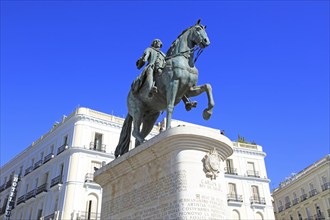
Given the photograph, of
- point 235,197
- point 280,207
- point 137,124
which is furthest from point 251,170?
point 137,124

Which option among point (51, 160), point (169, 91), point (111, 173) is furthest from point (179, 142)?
point (51, 160)

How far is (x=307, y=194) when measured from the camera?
160 ft

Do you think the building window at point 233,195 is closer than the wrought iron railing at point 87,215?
No

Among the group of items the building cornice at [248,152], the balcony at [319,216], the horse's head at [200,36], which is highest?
the building cornice at [248,152]

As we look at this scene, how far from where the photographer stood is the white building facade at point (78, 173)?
33562mm

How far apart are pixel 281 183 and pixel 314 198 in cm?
869

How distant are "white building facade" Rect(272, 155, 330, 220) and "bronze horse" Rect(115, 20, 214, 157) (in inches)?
1612

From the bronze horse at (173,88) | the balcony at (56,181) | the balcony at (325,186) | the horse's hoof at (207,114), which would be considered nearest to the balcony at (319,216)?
the balcony at (325,186)

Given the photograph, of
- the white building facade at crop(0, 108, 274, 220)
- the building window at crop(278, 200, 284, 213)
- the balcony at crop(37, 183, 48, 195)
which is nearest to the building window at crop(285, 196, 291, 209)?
the building window at crop(278, 200, 284, 213)

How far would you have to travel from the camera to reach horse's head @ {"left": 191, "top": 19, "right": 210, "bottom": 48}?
9352 mm

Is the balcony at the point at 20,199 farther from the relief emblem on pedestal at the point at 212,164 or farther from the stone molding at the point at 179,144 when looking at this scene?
the relief emblem on pedestal at the point at 212,164

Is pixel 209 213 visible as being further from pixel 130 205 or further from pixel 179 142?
pixel 130 205

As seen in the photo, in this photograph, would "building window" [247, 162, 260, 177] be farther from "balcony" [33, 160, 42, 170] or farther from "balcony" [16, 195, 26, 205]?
"balcony" [16, 195, 26, 205]

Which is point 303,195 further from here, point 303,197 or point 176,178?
point 176,178
